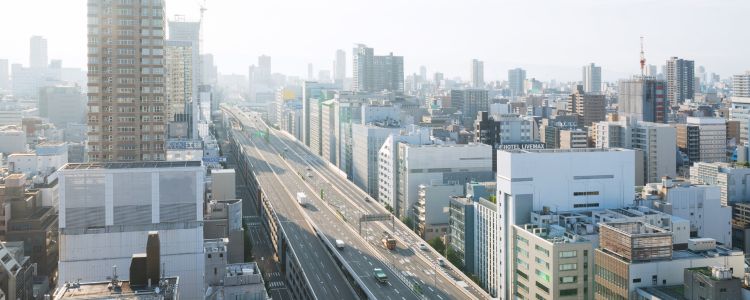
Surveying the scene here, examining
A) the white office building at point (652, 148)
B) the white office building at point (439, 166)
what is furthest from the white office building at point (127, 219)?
the white office building at point (652, 148)

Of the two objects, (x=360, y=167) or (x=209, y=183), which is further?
(x=360, y=167)

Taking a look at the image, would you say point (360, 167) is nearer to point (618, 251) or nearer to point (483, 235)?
point (483, 235)

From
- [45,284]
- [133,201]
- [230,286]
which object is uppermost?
[133,201]

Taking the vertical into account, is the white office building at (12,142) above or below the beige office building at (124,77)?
below

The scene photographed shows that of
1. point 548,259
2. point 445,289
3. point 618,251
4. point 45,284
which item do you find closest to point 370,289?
point 445,289

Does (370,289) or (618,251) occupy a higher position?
(618,251)

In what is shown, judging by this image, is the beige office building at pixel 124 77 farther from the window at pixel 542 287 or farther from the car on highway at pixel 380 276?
the window at pixel 542 287

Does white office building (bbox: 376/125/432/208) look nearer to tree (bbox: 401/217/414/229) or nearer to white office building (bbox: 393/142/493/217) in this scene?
white office building (bbox: 393/142/493/217)

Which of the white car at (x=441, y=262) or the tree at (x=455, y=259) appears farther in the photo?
the tree at (x=455, y=259)
